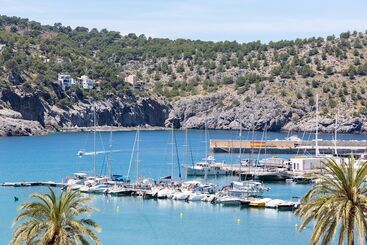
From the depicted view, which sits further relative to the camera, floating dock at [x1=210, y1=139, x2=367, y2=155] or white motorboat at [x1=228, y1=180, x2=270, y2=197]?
floating dock at [x1=210, y1=139, x2=367, y2=155]

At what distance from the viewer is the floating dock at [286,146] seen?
125963 millimetres

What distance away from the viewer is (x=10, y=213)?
6650 centimetres

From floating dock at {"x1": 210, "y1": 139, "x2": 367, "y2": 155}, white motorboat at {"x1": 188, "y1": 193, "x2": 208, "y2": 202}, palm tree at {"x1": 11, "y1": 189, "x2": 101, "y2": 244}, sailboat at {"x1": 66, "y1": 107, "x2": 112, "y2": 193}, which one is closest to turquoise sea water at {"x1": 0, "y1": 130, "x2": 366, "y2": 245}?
white motorboat at {"x1": 188, "y1": 193, "x2": 208, "y2": 202}

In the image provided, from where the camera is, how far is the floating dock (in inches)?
4959

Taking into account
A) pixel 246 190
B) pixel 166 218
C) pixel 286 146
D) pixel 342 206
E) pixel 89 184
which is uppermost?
pixel 342 206

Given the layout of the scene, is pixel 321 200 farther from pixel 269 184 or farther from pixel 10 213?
pixel 269 184

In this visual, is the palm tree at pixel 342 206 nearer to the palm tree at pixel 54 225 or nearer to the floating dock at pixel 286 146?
the palm tree at pixel 54 225

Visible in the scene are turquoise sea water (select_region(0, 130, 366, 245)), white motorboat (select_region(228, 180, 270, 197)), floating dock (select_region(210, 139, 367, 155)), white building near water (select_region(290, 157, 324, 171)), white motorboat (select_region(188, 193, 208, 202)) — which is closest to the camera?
turquoise sea water (select_region(0, 130, 366, 245))

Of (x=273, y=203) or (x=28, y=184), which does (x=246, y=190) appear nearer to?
(x=273, y=203)

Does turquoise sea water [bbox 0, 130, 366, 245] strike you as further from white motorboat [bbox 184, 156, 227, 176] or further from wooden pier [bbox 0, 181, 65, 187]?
white motorboat [bbox 184, 156, 227, 176]

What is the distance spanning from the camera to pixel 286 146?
440 ft

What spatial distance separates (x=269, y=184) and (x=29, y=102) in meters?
105

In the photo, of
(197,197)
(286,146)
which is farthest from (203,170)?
(286,146)

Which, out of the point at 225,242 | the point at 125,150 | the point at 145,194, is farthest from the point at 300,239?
the point at 125,150
